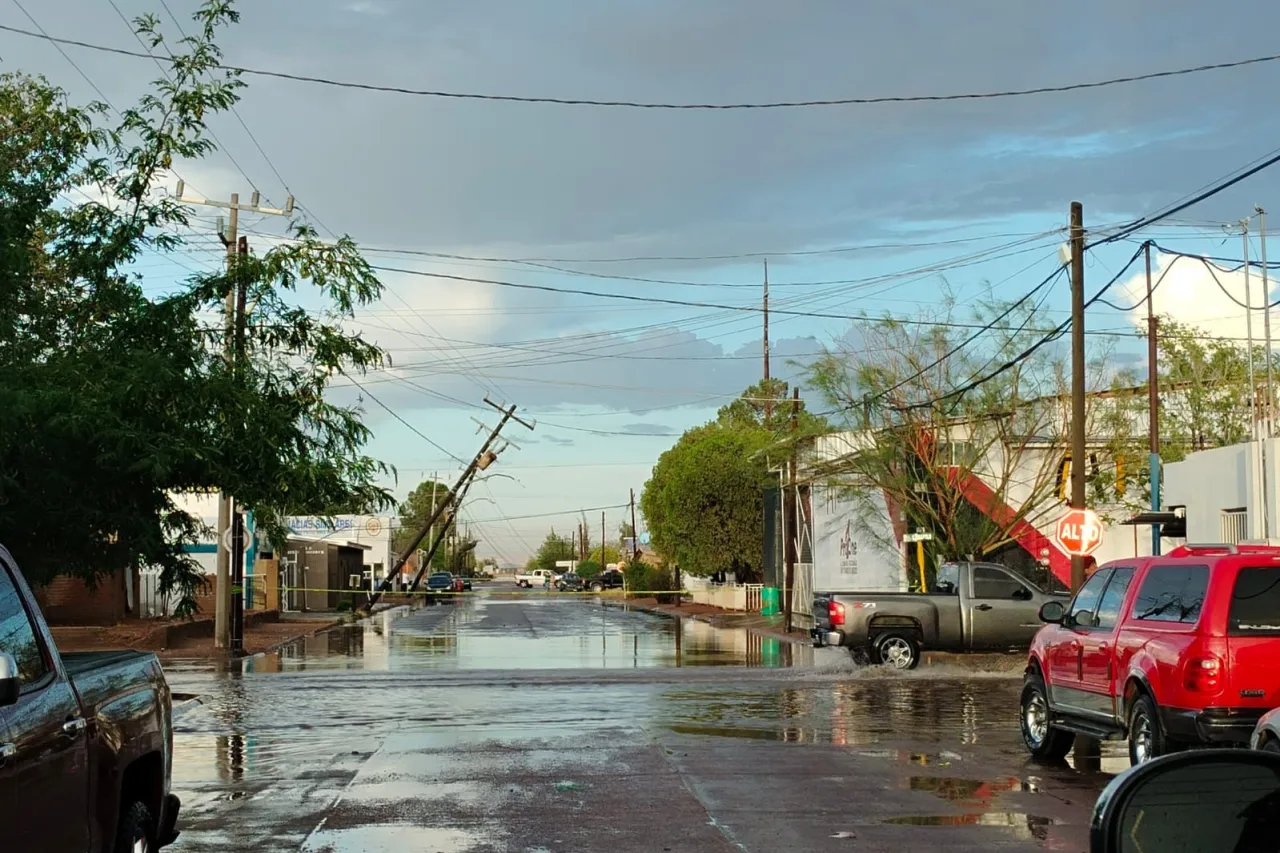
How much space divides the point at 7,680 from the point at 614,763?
9.40 m

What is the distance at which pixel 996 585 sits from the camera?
91.0ft

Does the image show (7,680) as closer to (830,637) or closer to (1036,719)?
(1036,719)

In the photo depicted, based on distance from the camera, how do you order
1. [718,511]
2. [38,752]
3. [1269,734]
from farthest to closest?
[718,511], [1269,734], [38,752]

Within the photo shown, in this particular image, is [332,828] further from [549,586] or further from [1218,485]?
[549,586]

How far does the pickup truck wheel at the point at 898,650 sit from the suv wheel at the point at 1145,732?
14295mm

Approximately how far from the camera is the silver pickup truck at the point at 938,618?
2708 centimetres

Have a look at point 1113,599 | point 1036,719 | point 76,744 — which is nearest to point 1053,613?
point 1113,599

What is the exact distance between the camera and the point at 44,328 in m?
13.1

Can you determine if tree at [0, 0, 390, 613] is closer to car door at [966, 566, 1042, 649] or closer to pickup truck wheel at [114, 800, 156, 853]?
pickup truck wheel at [114, 800, 156, 853]

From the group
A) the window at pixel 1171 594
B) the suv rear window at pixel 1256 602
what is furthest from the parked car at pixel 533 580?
the suv rear window at pixel 1256 602

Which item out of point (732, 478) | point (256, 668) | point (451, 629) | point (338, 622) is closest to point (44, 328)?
point (256, 668)

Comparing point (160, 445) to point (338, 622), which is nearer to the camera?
point (160, 445)

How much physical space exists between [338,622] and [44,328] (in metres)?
40.4

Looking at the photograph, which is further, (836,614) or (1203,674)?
(836,614)
